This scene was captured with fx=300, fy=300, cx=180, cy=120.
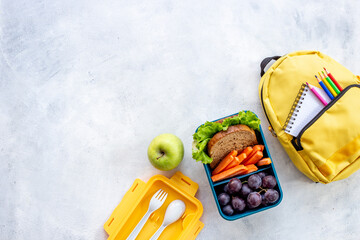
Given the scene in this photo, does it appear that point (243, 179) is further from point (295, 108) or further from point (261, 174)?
point (295, 108)

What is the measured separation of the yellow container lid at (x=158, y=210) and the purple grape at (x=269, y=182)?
10.4 inches

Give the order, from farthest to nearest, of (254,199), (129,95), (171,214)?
(129,95) → (171,214) → (254,199)

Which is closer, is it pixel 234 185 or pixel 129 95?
pixel 234 185

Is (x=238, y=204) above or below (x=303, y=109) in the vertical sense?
below

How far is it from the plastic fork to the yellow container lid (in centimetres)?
4

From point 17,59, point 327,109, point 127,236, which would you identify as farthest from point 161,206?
point 17,59

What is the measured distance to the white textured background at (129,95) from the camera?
119 cm

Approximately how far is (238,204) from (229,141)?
21 cm

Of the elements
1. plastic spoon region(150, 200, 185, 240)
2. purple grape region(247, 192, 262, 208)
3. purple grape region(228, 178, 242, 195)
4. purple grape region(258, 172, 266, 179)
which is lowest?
plastic spoon region(150, 200, 185, 240)

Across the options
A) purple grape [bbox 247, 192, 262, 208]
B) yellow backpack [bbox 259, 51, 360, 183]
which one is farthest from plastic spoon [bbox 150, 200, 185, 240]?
yellow backpack [bbox 259, 51, 360, 183]

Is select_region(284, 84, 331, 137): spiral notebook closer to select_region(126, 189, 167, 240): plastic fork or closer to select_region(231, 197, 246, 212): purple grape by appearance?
select_region(231, 197, 246, 212): purple grape

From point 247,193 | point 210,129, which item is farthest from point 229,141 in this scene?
point 247,193

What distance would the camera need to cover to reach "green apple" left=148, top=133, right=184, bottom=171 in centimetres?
107

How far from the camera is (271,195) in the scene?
99 centimetres
